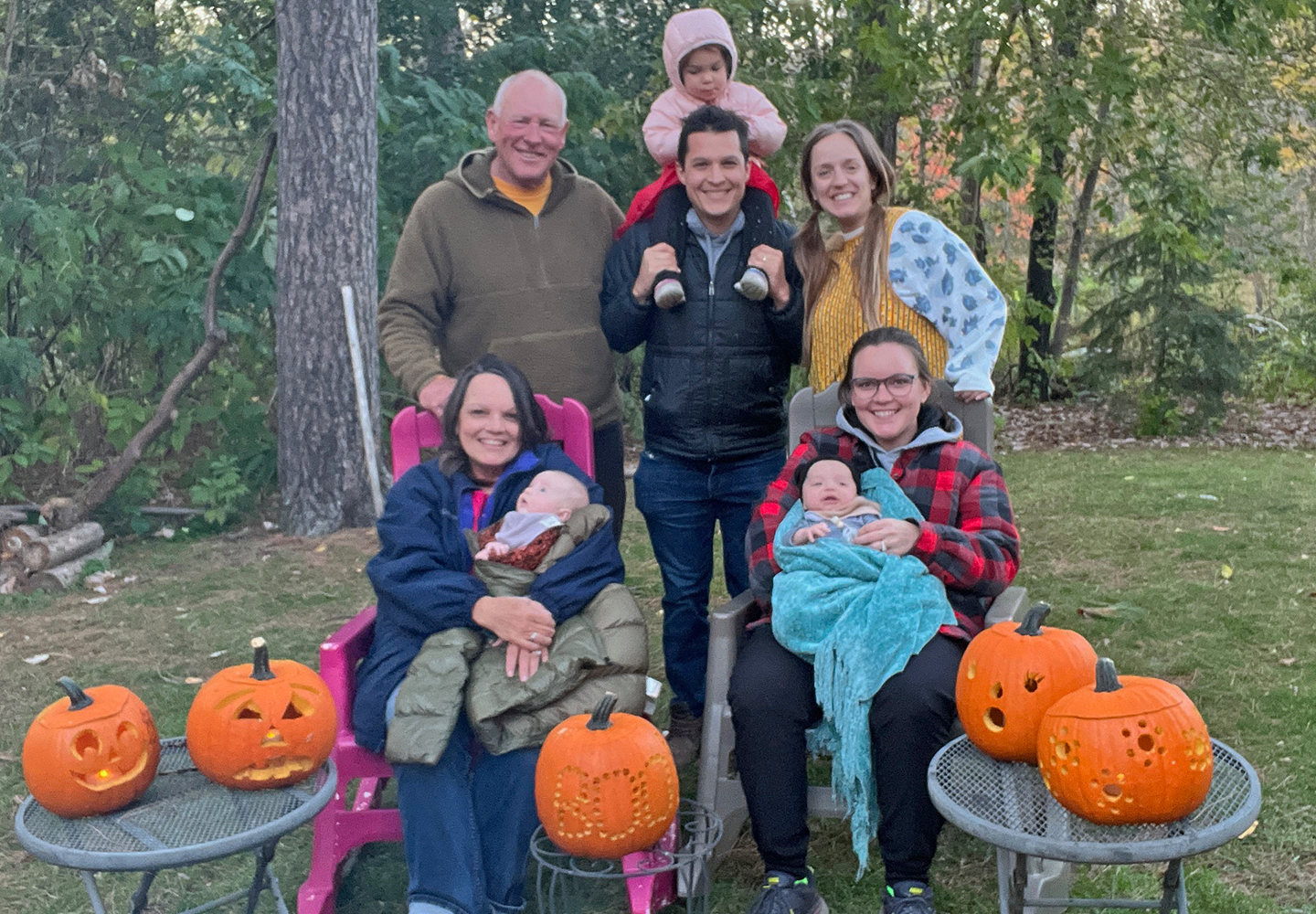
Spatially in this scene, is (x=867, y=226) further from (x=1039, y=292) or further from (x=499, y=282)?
(x=1039, y=292)

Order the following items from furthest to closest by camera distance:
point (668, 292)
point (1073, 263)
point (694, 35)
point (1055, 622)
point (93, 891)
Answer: point (1073, 263), point (1055, 622), point (694, 35), point (668, 292), point (93, 891)

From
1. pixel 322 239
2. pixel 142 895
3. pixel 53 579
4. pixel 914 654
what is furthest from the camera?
pixel 322 239

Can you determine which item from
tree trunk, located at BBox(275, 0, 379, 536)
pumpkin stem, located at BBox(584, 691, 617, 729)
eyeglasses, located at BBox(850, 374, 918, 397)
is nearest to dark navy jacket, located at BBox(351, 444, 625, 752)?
pumpkin stem, located at BBox(584, 691, 617, 729)

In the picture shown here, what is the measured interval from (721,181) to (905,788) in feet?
5.33

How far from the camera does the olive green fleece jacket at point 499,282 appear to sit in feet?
11.3

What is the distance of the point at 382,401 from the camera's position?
26.2 feet

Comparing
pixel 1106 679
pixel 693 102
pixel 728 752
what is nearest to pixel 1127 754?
pixel 1106 679

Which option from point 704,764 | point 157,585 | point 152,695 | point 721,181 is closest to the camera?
point 704,764

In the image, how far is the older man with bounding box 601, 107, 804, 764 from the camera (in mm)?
3172

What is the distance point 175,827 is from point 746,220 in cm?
212

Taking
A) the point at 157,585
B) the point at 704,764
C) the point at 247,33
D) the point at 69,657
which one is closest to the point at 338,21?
the point at 247,33

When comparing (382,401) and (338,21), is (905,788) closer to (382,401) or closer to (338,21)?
(338,21)

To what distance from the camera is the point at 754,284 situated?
10.3ft

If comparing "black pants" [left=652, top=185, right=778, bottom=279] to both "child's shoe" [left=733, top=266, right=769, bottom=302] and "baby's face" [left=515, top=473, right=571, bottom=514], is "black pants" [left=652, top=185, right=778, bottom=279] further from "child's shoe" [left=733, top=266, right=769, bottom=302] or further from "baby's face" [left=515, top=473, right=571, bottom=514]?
"baby's face" [left=515, top=473, right=571, bottom=514]
